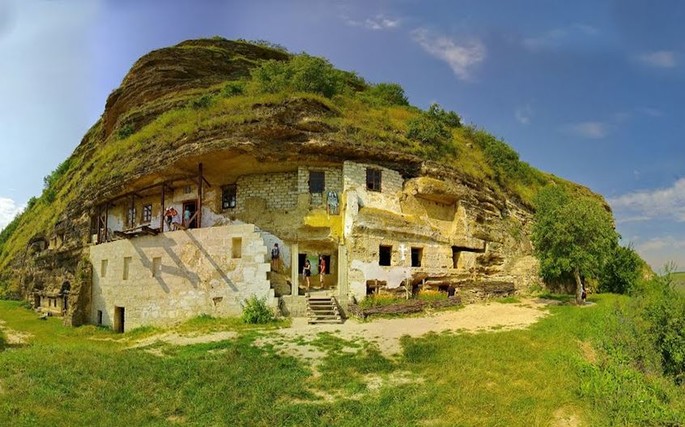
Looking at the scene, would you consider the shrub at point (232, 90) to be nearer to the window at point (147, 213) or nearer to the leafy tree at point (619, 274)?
the window at point (147, 213)

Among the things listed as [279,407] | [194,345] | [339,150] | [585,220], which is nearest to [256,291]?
[194,345]

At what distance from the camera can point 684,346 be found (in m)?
13.9

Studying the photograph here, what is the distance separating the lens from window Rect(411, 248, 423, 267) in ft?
78.6

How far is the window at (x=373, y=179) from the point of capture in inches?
953

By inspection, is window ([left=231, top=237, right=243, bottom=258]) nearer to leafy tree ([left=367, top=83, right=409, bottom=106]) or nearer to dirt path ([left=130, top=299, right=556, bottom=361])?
dirt path ([left=130, top=299, right=556, bottom=361])

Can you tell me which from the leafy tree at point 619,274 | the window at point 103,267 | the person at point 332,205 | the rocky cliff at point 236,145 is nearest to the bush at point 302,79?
the rocky cliff at point 236,145

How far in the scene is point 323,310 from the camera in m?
19.8

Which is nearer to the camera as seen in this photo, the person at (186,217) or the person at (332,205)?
the person at (332,205)

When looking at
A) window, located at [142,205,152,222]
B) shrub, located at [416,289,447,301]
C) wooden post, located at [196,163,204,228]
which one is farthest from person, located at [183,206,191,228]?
shrub, located at [416,289,447,301]

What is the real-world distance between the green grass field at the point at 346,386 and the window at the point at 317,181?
384 inches

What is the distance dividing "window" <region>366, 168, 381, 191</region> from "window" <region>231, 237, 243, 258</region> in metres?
6.89

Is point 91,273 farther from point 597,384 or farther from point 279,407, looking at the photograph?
point 597,384

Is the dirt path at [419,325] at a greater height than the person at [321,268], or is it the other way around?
the person at [321,268]

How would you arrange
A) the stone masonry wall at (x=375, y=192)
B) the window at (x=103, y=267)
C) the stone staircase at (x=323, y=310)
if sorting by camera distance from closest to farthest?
the stone staircase at (x=323, y=310) → the stone masonry wall at (x=375, y=192) → the window at (x=103, y=267)
